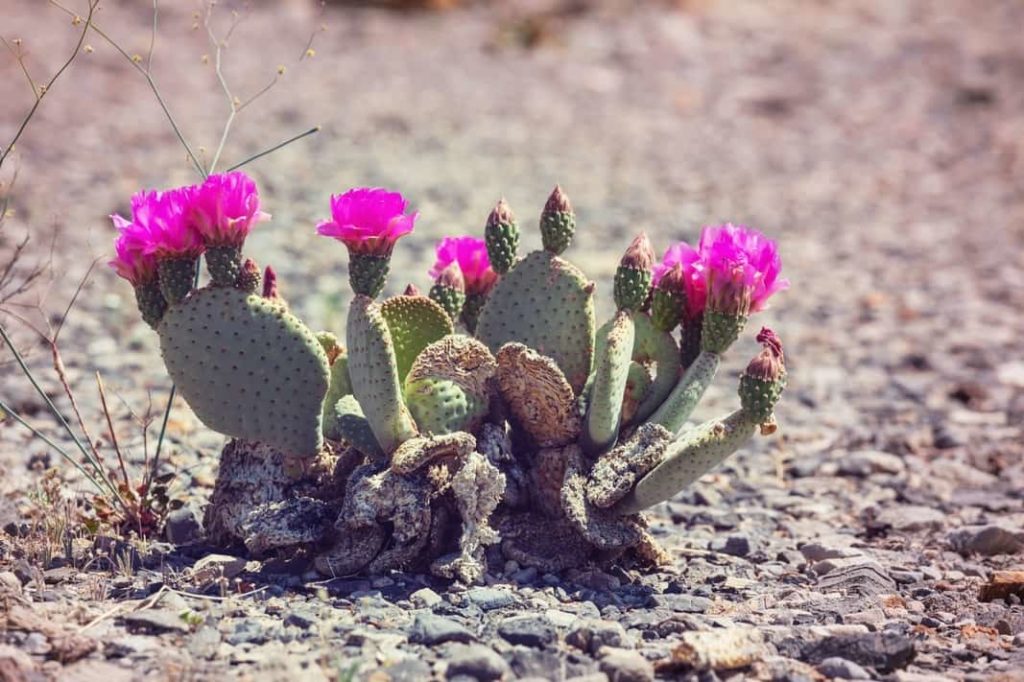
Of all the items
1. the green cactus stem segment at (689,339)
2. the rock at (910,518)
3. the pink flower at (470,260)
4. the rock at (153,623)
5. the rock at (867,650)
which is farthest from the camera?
the rock at (910,518)

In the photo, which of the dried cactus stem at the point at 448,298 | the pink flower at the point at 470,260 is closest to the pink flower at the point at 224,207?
the dried cactus stem at the point at 448,298

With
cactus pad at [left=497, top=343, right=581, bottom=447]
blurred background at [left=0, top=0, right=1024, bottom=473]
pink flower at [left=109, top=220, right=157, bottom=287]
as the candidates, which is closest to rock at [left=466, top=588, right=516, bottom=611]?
cactus pad at [left=497, top=343, right=581, bottom=447]

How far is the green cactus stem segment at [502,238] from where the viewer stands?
12.8 ft

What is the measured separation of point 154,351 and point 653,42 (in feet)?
28.2

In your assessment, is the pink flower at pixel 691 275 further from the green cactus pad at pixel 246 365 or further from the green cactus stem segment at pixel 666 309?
the green cactus pad at pixel 246 365

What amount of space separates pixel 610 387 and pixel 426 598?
0.78 metres

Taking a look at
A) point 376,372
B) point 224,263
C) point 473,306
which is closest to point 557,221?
point 473,306

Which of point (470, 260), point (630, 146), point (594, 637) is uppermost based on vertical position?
point (630, 146)

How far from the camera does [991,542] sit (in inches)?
177

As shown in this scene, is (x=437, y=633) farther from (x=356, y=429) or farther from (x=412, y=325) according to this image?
(x=412, y=325)

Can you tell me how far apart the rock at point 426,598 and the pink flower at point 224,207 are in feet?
3.57

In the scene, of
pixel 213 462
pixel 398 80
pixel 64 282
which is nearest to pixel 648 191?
pixel 398 80

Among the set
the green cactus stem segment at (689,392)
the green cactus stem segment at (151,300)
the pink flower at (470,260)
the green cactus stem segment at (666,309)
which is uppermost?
the pink flower at (470,260)

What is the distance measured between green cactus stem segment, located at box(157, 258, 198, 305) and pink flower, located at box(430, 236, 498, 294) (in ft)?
2.89
